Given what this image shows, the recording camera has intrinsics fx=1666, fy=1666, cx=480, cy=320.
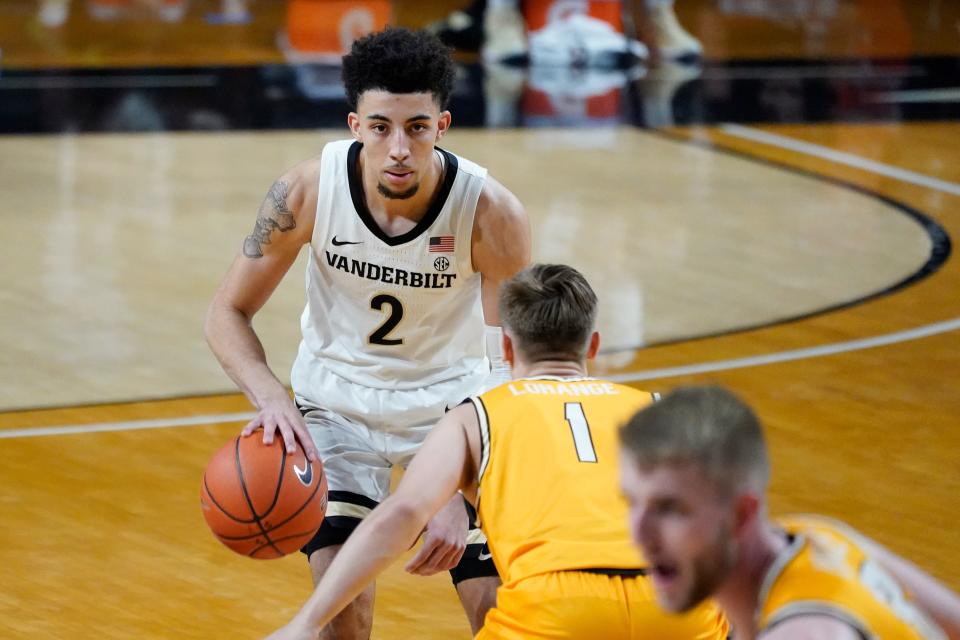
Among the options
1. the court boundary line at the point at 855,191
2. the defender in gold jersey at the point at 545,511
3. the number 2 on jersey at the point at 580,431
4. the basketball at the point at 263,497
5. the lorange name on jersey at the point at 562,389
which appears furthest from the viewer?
the court boundary line at the point at 855,191

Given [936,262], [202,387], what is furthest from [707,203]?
[202,387]

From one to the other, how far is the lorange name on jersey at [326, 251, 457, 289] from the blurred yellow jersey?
2315mm

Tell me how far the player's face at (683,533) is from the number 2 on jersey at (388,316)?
2431 millimetres

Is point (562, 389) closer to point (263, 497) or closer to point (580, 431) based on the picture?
point (580, 431)

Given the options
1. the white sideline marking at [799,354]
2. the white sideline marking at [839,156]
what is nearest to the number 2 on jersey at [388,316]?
the white sideline marking at [799,354]

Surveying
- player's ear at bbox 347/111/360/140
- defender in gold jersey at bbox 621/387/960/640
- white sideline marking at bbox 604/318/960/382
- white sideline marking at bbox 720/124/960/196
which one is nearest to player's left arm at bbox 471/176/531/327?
player's ear at bbox 347/111/360/140

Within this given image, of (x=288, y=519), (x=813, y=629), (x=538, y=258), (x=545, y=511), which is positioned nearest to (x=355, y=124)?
(x=288, y=519)

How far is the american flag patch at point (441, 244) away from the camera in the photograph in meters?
4.76

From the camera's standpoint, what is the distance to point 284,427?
4340 millimetres

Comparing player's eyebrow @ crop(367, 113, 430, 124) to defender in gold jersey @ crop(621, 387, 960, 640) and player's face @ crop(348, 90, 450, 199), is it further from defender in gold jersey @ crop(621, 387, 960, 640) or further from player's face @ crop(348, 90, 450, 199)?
defender in gold jersey @ crop(621, 387, 960, 640)

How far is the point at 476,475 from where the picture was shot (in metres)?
3.60

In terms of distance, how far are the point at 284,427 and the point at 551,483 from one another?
3.46 feet

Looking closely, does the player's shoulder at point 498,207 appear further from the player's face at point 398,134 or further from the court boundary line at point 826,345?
the court boundary line at point 826,345

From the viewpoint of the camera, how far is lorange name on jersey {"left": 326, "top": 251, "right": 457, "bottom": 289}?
4.75 metres
